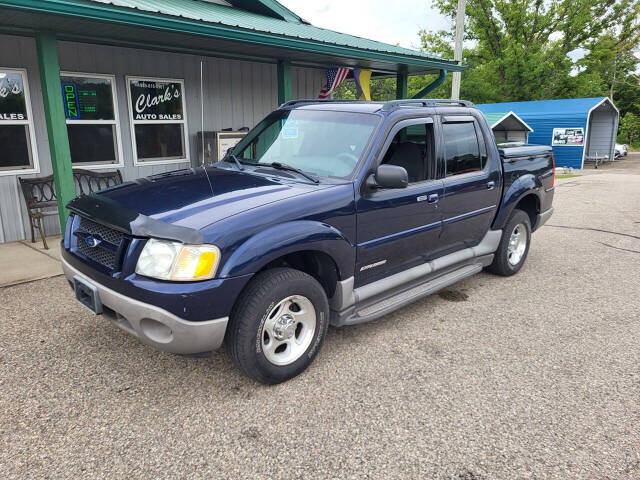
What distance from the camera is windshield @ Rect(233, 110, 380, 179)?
3744 mm

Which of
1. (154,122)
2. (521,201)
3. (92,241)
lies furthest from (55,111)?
(521,201)

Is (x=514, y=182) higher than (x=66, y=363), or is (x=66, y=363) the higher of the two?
(x=514, y=182)

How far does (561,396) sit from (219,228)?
8.15 feet

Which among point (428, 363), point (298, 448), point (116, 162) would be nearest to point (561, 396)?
point (428, 363)

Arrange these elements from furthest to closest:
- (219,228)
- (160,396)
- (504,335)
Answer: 1. (504,335)
2. (160,396)
3. (219,228)

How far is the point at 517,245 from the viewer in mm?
5777

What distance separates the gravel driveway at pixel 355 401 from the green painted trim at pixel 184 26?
282 centimetres

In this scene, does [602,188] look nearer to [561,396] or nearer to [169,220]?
[561,396]

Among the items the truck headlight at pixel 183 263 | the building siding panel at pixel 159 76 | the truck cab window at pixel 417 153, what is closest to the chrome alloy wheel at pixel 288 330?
the truck headlight at pixel 183 263

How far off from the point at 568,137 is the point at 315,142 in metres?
27.6

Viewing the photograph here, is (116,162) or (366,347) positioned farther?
(116,162)

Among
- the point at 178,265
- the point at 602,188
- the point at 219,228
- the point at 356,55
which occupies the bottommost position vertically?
the point at 602,188

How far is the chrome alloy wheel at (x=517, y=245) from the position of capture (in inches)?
222

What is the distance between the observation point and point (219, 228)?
2.79 metres
